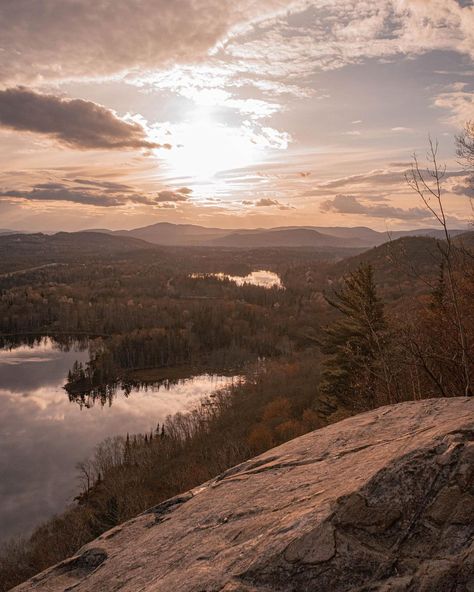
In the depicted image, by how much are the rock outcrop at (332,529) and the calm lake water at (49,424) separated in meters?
39.9

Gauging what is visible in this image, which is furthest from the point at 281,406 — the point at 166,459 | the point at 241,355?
the point at 241,355

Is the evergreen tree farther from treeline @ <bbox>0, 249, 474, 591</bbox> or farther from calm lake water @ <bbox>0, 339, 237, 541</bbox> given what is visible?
calm lake water @ <bbox>0, 339, 237, 541</bbox>

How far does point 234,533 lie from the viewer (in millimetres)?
6324

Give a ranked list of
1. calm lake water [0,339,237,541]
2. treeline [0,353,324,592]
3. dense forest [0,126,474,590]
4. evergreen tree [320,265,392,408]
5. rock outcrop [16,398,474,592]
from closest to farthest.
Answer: rock outcrop [16,398,474,592], dense forest [0,126,474,590], evergreen tree [320,265,392,408], treeline [0,353,324,592], calm lake water [0,339,237,541]

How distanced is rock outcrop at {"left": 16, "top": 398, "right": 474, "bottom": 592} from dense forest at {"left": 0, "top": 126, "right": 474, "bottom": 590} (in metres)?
3.42

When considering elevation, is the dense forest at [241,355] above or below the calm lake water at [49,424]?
above

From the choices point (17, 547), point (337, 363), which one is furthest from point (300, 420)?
point (17, 547)

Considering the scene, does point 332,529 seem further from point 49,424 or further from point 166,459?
point 49,424

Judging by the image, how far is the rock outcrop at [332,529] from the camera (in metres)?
4.81

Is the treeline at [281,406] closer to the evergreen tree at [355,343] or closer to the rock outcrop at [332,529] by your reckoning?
the evergreen tree at [355,343]

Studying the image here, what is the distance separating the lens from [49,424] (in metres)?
64.2

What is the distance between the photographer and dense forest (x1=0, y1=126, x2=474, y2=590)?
1642cm

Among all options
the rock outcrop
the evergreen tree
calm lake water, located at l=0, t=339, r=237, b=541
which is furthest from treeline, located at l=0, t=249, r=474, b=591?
the rock outcrop

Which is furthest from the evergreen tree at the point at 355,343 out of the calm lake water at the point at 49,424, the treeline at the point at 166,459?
the calm lake water at the point at 49,424
